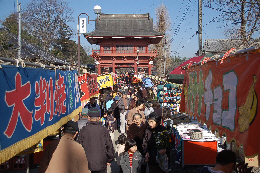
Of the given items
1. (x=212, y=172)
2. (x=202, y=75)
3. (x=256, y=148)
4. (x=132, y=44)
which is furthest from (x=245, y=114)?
(x=132, y=44)

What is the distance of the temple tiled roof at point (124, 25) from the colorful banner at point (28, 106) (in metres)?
29.5

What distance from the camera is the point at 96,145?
183 inches

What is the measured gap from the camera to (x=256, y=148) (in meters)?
2.68

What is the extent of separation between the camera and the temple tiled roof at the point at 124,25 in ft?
113

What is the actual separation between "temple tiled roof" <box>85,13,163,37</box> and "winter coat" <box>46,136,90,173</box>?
31.3 metres

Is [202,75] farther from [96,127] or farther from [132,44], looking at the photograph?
[132,44]

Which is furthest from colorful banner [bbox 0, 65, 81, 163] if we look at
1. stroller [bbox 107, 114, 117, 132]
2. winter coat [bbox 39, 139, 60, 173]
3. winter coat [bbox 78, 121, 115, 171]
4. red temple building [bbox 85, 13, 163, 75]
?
red temple building [bbox 85, 13, 163, 75]

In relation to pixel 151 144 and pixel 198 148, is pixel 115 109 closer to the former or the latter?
pixel 198 148

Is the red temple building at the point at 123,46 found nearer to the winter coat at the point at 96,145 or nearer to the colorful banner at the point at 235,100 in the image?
the winter coat at the point at 96,145

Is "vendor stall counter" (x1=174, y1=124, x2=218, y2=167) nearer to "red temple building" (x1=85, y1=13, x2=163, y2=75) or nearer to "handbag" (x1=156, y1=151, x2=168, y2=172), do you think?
"handbag" (x1=156, y1=151, x2=168, y2=172)

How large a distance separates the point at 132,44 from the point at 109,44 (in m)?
2.99

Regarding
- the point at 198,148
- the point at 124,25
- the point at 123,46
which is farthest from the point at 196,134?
the point at 124,25

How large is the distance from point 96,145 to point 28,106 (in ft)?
4.76

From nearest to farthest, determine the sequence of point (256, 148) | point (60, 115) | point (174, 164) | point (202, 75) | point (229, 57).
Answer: point (256, 148), point (229, 57), point (202, 75), point (60, 115), point (174, 164)
